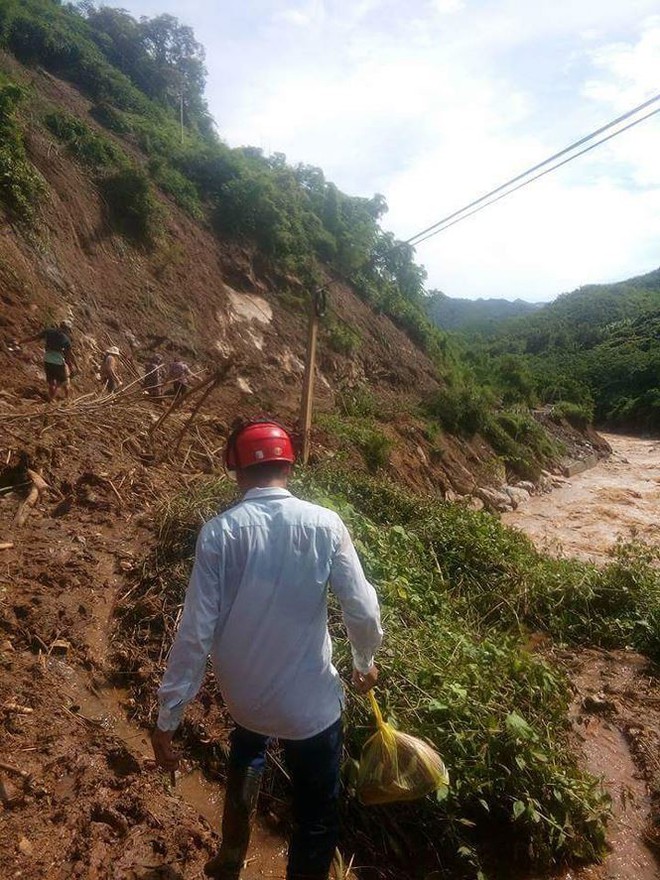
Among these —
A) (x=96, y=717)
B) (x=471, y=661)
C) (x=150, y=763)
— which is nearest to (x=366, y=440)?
(x=471, y=661)

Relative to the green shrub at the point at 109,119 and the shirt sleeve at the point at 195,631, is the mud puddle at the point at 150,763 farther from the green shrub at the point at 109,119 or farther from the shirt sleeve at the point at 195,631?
the green shrub at the point at 109,119

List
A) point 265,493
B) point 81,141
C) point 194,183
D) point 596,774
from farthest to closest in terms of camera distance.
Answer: point 194,183 → point 81,141 → point 596,774 → point 265,493

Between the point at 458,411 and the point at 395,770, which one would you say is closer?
the point at 395,770

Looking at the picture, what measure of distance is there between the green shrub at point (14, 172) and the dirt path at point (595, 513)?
1071 centimetres

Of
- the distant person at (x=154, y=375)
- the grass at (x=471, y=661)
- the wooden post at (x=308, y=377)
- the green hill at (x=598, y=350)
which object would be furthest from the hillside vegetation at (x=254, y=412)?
the green hill at (x=598, y=350)

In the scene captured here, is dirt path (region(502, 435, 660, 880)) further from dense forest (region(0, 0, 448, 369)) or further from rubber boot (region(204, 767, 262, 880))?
dense forest (region(0, 0, 448, 369))

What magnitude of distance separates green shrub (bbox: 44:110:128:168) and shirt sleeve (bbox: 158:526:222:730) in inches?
550

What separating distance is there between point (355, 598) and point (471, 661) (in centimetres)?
214

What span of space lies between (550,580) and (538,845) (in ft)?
11.5

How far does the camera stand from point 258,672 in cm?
196

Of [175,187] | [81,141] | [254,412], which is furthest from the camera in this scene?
[175,187]

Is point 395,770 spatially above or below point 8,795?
above

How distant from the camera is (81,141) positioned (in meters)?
13.1

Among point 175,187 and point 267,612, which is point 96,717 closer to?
point 267,612
